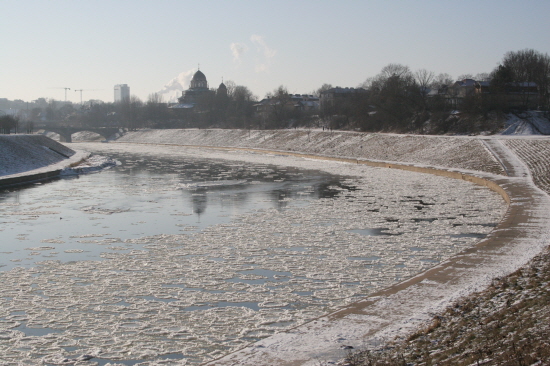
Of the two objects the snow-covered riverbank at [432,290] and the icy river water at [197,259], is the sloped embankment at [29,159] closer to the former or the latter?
the icy river water at [197,259]

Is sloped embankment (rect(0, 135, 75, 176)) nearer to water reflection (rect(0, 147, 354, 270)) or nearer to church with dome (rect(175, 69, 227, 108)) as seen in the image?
water reflection (rect(0, 147, 354, 270))

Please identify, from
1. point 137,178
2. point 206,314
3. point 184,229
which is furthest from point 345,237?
point 137,178

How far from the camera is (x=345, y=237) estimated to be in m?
16.3

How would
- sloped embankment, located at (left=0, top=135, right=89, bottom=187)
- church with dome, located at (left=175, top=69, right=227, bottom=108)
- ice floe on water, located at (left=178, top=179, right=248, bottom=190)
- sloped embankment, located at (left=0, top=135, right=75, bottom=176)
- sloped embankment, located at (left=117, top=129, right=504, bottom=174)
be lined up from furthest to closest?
church with dome, located at (left=175, top=69, right=227, bottom=108) → sloped embankment, located at (left=0, top=135, right=75, bottom=176) → sloped embankment, located at (left=117, top=129, right=504, bottom=174) → sloped embankment, located at (left=0, top=135, right=89, bottom=187) → ice floe on water, located at (left=178, top=179, right=248, bottom=190)

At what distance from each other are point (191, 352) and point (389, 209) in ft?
48.7

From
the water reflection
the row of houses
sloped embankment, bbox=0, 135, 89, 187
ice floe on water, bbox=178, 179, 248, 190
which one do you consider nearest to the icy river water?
the water reflection

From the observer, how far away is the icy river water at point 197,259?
886 centimetres

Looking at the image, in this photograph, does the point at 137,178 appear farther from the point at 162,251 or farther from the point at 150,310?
the point at 150,310

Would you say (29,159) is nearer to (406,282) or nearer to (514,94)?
(406,282)

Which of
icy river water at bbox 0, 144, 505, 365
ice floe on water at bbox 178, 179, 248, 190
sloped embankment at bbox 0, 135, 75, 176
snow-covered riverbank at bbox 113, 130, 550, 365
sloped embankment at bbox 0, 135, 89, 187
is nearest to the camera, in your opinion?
snow-covered riverbank at bbox 113, 130, 550, 365

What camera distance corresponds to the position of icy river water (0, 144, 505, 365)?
349 inches

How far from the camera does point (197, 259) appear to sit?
13.8 meters

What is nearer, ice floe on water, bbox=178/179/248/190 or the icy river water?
the icy river water

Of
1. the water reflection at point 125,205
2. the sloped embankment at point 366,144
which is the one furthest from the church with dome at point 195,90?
the water reflection at point 125,205
